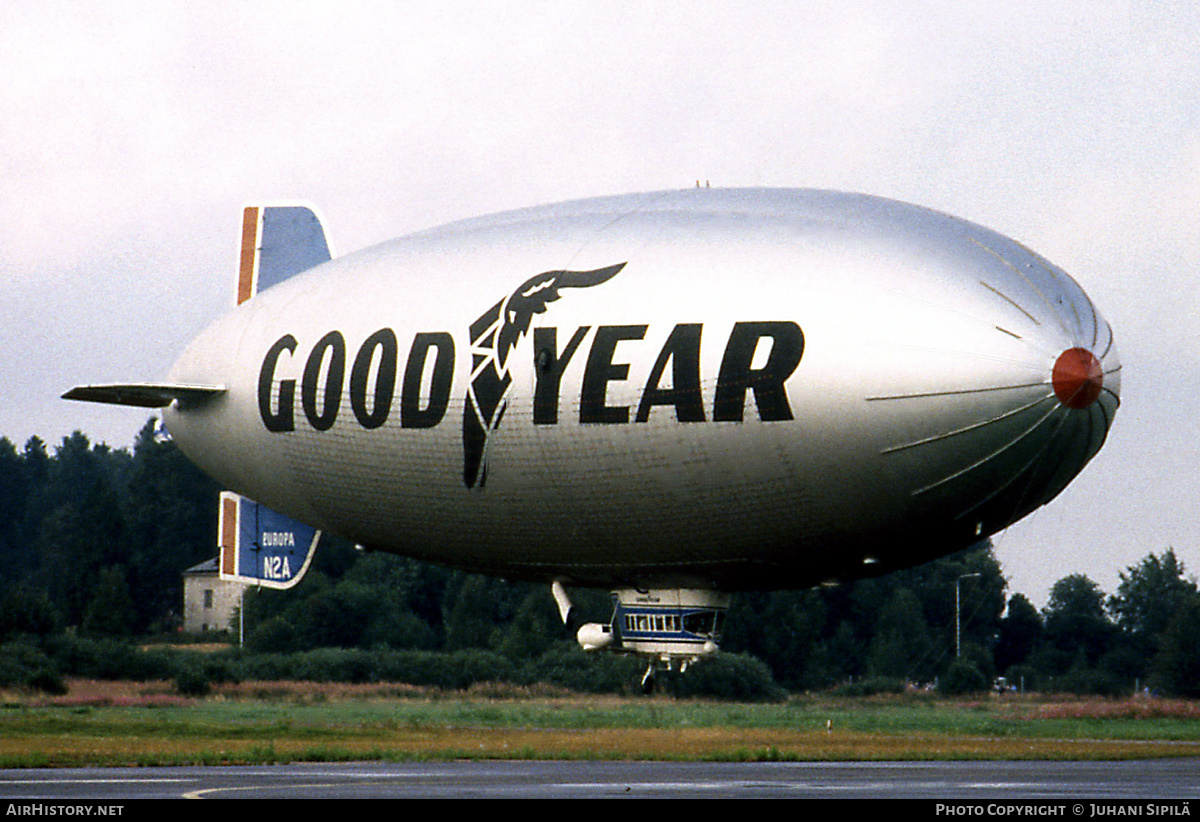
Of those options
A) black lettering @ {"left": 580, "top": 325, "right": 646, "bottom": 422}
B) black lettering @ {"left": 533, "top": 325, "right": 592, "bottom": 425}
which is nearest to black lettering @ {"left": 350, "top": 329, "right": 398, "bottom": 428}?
black lettering @ {"left": 533, "top": 325, "right": 592, "bottom": 425}

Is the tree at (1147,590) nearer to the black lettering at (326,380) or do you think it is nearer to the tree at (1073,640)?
the tree at (1073,640)

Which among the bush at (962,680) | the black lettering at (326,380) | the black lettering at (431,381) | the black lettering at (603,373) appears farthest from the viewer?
the bush at (962,680)

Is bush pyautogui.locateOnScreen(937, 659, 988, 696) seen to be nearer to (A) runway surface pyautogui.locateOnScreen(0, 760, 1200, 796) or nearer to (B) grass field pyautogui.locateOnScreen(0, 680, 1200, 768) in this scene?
(B) grass field pyautogui.locateOnScreen(0, 680, 1200, 768)

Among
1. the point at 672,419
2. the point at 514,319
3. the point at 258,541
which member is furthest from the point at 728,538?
the point at 258,541

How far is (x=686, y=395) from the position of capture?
2925cm

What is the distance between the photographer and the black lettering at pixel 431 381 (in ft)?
105

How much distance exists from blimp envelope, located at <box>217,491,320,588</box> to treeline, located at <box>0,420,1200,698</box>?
81.3 ft

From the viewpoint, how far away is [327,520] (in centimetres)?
3653

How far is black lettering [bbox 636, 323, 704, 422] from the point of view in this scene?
2920 cm

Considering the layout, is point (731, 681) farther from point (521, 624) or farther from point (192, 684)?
point (192, 684)

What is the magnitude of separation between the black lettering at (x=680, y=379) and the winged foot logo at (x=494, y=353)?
2348 mm

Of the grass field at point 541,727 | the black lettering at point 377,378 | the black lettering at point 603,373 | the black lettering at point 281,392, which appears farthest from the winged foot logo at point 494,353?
the grass field at point 541,727

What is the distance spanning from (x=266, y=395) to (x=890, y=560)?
13.2 metres
